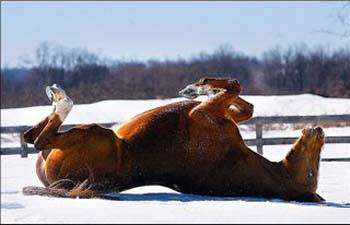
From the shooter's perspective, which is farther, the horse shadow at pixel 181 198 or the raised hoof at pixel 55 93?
the raised hoof at pixel 55 93

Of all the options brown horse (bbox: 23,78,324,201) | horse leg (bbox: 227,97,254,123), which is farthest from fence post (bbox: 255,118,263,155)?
brown horse (bbox: 23,78,324,201)

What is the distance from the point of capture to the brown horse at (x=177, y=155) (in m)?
5.89

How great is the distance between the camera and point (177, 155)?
6109 mm

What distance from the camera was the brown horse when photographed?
5895mm

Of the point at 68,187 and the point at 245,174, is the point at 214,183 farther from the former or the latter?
the point at 68,187

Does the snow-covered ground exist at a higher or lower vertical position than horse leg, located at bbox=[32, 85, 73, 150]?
lower

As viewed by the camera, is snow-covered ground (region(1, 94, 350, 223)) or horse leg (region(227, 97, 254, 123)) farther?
horse leg (region(227, 97, 254, 123))

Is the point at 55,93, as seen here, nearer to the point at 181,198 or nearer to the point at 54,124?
the point at 54,124

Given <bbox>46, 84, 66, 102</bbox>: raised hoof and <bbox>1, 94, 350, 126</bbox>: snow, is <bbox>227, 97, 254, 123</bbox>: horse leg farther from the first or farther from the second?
<bbox>1, 94, 350, 126</bbox>: snow

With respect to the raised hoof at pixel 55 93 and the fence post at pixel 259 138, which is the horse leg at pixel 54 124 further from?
the fence post at pixel 259 138

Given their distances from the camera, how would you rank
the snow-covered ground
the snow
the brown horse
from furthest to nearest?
the snow, the brown horse, the snow-covered ground

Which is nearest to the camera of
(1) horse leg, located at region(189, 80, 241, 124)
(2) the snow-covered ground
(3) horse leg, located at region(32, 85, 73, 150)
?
(2) the snow-covered ground

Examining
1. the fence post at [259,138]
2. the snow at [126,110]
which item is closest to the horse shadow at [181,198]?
the fence post at [259,138]

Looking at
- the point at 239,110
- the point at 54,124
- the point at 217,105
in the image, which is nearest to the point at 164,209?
the point at 54,124
